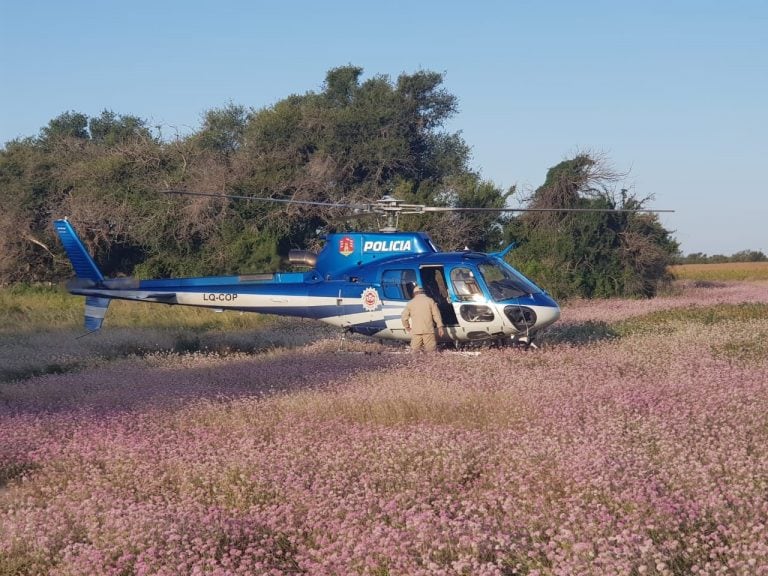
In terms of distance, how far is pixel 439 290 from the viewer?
1562cm

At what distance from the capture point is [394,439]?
7375 millimetres

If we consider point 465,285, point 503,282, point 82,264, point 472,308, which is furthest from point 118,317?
point 503,282

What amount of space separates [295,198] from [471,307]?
21.2 metres

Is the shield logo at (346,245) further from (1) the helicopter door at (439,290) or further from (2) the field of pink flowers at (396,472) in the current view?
(2) the field of pink flowers at (396,472)

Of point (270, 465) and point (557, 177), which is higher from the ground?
point (557, 177)

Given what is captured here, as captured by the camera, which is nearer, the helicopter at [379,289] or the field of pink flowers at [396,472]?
the field of pink flowers at [396,472]

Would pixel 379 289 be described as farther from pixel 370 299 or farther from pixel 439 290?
pixel 439 290

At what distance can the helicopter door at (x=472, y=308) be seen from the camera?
1482 centimetres

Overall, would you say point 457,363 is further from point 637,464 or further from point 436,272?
point 637,464

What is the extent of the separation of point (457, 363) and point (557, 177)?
70.2 feet

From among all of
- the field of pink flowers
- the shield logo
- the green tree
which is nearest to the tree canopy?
the green tree

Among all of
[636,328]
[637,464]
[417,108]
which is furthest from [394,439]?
[417,108]

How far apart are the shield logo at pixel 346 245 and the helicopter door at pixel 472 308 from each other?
6.72 ft

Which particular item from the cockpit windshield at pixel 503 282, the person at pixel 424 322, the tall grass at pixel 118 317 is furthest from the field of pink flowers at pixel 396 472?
the tall grass at pixel 118 317
